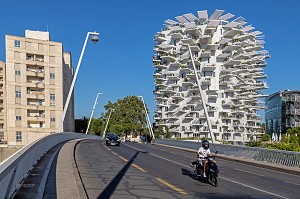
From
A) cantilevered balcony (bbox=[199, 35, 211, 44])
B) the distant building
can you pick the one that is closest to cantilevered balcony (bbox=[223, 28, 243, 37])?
cantilevered balcony (bbox=[199, 35, 211, 44])

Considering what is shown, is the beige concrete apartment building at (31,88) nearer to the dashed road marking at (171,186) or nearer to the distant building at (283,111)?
the dashed road marking at (171,186)

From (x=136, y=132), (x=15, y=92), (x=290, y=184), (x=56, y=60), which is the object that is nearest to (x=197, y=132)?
(x=136, y=132)

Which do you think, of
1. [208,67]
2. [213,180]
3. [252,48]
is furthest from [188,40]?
[213,180]

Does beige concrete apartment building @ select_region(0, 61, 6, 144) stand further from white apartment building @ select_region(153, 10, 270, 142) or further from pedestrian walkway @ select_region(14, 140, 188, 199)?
pedestrian walkway @ select_region(14, 140, 188, 199)

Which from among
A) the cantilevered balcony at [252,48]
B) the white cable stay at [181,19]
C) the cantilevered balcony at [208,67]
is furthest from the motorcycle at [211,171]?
the cantilevered balcony at [252,48]

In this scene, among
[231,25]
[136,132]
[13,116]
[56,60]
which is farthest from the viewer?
[136,132]

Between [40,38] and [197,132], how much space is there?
44434 mm

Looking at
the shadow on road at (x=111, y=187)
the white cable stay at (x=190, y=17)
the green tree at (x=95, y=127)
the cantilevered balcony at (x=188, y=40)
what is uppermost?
the white cable stay at (x=190, y=17)

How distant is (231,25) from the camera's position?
9050 cm

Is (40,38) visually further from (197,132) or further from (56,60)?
(197,132)

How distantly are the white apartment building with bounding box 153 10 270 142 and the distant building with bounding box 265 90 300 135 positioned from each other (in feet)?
48.4

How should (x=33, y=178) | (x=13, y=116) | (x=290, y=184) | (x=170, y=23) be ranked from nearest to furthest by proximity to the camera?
(x=33, y=178) < (x=290, y=184) < (x=13, y=116) < (x=170, y=23)

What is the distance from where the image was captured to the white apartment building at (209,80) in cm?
8688

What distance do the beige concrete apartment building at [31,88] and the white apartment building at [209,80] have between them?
100ft
